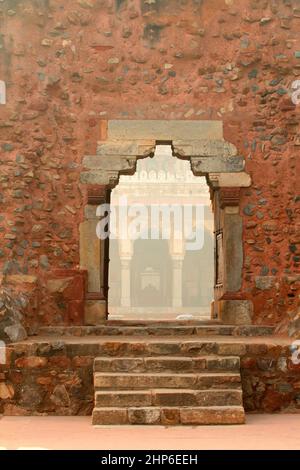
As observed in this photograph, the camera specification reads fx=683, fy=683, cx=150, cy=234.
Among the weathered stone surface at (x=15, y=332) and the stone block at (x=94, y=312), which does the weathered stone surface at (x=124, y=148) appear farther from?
the weathered stone surface at (x=15, y=332)

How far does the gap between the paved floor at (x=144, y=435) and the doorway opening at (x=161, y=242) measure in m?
18.8

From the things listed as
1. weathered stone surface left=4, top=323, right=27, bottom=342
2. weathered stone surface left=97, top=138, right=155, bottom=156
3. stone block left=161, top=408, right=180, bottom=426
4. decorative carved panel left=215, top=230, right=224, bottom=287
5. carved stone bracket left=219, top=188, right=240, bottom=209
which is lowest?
stone block left=161, top=408, right=180, bottom=426

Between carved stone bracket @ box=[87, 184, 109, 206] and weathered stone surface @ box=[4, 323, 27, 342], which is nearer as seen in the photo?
weathered stone surface @ box=[4, 323, 27, 342]

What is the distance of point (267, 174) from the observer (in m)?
8.48

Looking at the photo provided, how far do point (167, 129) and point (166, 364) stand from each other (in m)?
3.49

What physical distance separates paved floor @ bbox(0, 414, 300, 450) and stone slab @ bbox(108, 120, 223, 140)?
12.8 ft

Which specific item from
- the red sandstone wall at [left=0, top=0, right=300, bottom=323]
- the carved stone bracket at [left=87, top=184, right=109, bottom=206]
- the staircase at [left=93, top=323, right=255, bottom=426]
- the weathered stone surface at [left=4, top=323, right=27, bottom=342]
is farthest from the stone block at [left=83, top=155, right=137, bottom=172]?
the staircase at [left=93, top=323, right=255, bottom=426]

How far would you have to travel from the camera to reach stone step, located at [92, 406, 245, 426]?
5.45 metres

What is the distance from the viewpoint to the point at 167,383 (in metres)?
5.86

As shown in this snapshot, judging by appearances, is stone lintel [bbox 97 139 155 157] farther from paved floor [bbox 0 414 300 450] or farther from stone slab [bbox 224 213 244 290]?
paved floor [bbox 0 414 300 450]

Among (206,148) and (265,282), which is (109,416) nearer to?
(265,282)

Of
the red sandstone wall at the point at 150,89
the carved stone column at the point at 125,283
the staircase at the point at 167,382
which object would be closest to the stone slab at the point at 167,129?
the red sandstone wall at the point at 150,89
